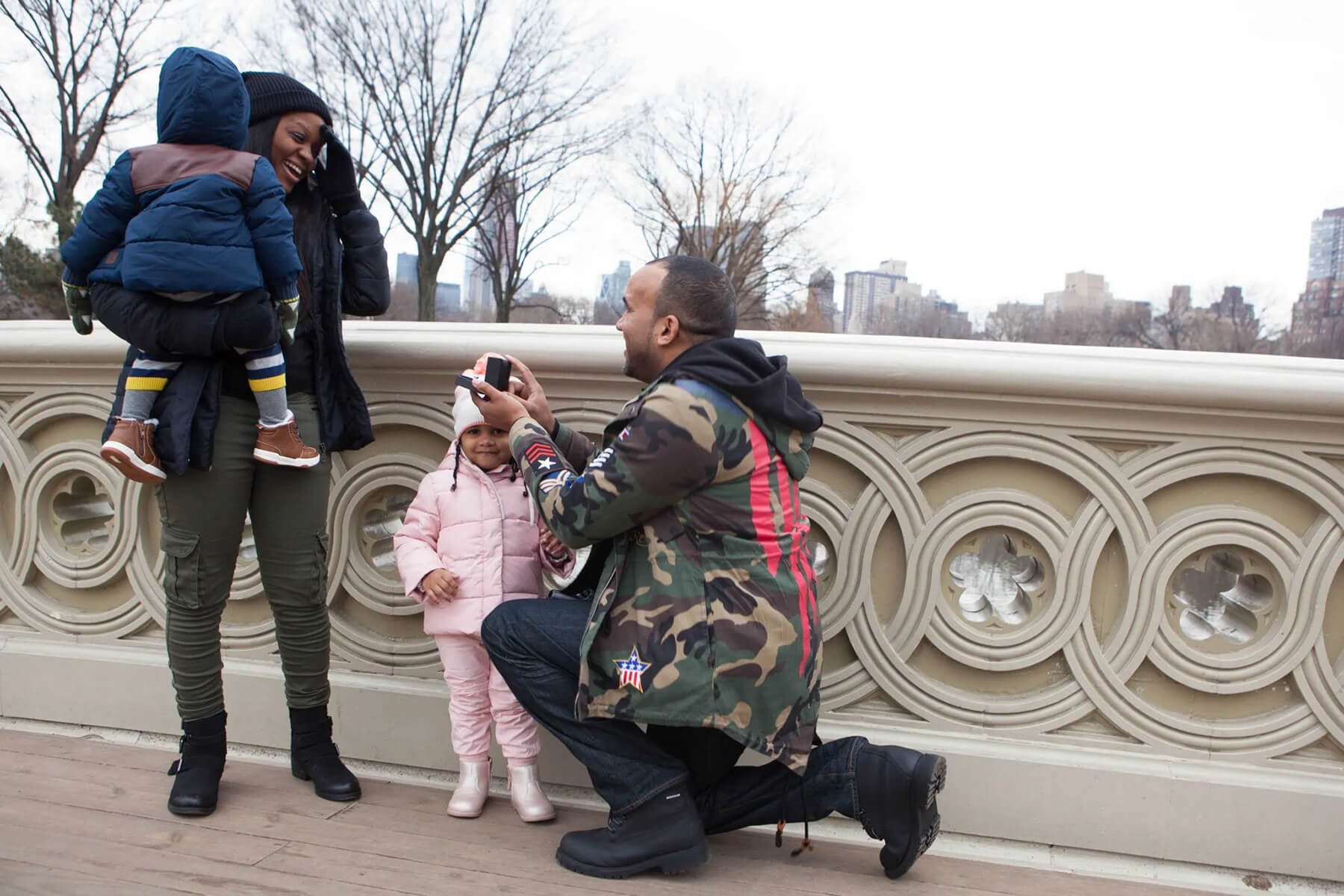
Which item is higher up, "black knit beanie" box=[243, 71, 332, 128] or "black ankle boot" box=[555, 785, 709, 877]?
"black knit beanie" box=[243, 71, 332, 128]

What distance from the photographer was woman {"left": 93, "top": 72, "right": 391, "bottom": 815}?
8.62 ft

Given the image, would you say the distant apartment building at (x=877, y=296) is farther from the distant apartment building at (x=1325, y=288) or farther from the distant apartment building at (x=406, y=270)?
the distant apartment building at (x=406, y=270)

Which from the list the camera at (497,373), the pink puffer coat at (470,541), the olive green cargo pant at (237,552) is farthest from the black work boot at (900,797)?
the olive green cargo pant at (237,552)

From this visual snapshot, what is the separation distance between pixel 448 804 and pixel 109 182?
180cm

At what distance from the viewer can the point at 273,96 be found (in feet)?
8.75

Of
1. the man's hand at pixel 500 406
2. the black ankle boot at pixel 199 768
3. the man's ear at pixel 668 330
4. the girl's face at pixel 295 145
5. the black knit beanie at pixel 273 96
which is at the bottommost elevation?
the black ankle boot at pixel 199 768

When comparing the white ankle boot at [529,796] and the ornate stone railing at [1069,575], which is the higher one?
the ornate stone railing at [1069,575]

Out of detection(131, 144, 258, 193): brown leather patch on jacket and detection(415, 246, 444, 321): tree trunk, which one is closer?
detection(131, 144, 258, 193): brown leather patch on jacket

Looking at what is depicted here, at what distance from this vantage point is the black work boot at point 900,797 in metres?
2.35

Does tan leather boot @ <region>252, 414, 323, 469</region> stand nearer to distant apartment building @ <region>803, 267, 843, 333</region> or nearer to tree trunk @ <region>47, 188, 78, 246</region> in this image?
tree trunk @ <region>47, 188, 78, 246</region>

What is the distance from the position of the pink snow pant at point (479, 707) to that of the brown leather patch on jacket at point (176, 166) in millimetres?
1268

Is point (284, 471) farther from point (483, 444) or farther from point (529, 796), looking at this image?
point (529, 796)

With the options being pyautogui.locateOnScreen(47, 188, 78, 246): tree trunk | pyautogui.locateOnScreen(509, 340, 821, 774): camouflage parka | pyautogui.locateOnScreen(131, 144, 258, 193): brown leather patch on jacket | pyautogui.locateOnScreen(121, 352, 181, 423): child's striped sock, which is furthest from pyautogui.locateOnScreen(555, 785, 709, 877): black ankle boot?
pyautogui.locateOnScreen(47, 188, 78, 246): tree trunk

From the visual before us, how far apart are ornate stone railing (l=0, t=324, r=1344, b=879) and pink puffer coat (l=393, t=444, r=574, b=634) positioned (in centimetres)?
34
